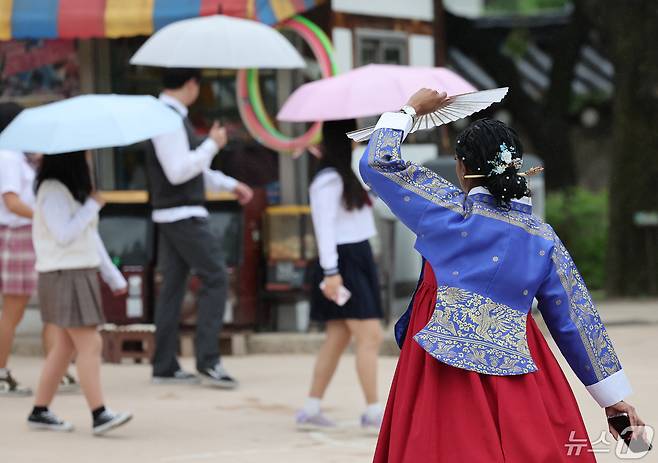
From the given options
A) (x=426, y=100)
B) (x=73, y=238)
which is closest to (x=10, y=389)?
(x=73, y=238)

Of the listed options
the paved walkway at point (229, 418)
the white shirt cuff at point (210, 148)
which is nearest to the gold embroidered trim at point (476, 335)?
the paved walkway at point (229, 418)

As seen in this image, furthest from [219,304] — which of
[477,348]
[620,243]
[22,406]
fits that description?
[620,243]

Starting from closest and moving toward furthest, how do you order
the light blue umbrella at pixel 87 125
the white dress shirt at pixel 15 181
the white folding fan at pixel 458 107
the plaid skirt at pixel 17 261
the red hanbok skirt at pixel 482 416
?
the red hanbok skirt at pixel 482 416 < the white folding fan at pixel 458 107 < the light blue umbrella at pixel 87 125 < the white dress shirt at pixel 15 181 < the plaid skirt at pixel 17 261

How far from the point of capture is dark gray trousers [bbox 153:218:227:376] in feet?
30.4

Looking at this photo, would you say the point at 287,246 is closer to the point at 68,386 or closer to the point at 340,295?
the point at 68,386

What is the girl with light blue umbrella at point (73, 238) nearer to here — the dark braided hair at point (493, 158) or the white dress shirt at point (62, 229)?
the white dress shirt at point (62, 229)

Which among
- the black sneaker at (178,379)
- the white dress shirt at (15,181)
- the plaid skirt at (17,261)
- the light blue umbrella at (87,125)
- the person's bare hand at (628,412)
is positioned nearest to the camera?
the person's bare hand at (628,412)

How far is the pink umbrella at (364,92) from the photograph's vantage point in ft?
25.9

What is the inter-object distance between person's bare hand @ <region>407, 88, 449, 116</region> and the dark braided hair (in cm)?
23

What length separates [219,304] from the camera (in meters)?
9.40

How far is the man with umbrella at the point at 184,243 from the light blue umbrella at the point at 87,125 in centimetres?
148

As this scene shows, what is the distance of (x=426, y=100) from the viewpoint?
4.50 m

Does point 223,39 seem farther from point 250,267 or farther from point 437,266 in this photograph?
point 437,266

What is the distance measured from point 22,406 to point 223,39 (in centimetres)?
277
